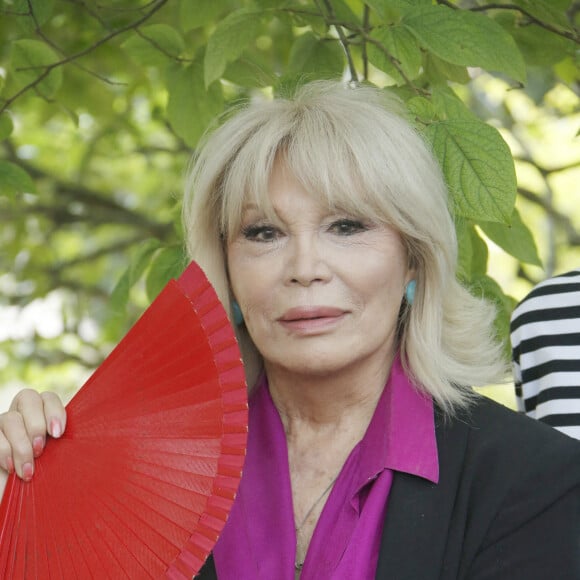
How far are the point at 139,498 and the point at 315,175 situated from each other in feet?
2.27

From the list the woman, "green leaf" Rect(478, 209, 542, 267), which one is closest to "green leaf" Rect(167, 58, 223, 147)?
the woman

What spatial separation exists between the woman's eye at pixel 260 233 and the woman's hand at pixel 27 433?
531 millimetres

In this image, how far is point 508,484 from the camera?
1.75m

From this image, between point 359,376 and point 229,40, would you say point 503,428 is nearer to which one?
point 359,376

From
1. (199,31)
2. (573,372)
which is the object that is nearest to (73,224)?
(199,31)

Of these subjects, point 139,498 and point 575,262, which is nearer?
point 139,498

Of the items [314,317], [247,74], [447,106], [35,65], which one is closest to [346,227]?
[314,317]

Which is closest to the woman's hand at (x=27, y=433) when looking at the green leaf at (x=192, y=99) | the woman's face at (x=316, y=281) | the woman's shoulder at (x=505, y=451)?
the woman's face at (x=316, y=281)

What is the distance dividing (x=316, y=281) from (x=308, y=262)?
0.13ft

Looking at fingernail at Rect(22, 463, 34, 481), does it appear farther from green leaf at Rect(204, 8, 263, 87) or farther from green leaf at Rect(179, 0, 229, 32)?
green leaf at Rect(179, 0, 229, 32)

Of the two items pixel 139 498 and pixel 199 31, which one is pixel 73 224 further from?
pixel 139 498

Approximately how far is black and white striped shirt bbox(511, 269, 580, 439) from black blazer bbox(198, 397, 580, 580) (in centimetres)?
20

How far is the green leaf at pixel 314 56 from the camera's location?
2254 millimetres

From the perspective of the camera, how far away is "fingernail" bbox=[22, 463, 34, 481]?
1595mm
